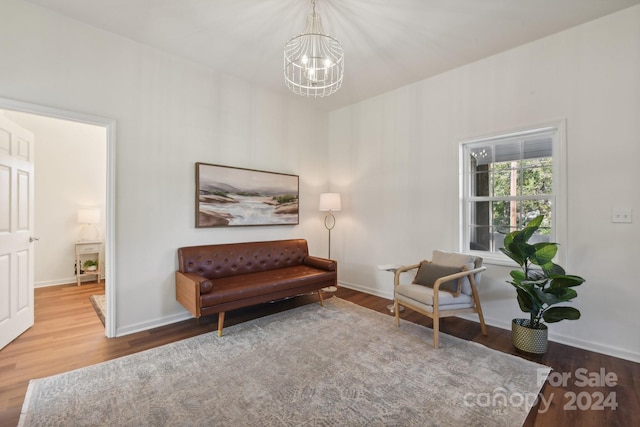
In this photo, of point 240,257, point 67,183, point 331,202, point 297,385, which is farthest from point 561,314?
point 67,183

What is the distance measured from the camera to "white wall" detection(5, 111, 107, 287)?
4.50 meters

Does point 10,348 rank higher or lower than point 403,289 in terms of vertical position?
lower

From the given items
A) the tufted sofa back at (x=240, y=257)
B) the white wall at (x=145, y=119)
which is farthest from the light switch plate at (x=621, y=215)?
the white wall at (x=145, y=119)

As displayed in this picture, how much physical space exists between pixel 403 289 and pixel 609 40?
115 inches

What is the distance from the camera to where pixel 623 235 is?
95.2 inches

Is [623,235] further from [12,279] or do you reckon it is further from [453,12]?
[12,279]

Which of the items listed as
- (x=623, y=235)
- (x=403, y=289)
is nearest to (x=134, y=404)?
(x=403, y=289)

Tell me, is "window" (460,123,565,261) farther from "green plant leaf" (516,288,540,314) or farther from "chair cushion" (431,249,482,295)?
"green plant leaf" (516,288,540,314)

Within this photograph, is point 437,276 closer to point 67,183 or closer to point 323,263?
point 323,263

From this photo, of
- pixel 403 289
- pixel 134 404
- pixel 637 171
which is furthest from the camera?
pixel 403 289

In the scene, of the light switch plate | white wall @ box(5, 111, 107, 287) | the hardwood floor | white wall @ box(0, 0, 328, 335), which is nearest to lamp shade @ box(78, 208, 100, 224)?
white wall @ box(5, 111, 107, 287)

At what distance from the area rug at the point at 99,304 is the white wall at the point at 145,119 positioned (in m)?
0.77

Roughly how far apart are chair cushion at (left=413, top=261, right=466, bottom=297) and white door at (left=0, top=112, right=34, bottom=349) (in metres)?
4.00

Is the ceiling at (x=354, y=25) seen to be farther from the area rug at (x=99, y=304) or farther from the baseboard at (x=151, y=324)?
the area rug at (x=99, y=304)
